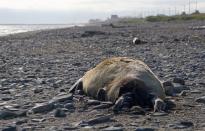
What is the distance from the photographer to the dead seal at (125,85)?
298 inches

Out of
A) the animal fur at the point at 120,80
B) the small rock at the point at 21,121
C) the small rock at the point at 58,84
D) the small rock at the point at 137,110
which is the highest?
the animal fur at the point at 120,80

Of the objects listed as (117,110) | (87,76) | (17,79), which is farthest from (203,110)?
(17,79)

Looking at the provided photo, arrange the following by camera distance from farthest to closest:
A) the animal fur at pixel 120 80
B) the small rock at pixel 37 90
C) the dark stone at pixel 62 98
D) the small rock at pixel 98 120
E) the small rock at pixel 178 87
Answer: the small rock at pixel 37 90, the small rock at pixel 178 87, the dark stone at pixel 62 98, the animal fur at pixel 120 80, the small rock at pixel 98 120

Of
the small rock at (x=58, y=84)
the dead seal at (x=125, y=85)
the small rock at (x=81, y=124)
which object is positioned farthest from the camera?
the small rock at (x=58, y=84)

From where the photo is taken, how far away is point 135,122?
664 centimetres

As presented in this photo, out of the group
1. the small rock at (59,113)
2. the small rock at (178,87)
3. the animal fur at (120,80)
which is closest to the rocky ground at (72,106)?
the small rock at (59,113)

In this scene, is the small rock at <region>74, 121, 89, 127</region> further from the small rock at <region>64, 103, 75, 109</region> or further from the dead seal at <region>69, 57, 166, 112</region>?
the small rock at <region>64, 103, 75, 109</region>

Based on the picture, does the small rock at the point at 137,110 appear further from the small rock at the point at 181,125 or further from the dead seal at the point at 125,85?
the small rock at the point at 181,125

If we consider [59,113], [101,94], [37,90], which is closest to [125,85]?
[101,94]

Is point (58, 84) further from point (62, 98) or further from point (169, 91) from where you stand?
point (169, 91)

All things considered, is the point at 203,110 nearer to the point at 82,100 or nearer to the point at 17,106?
the point at 82,100

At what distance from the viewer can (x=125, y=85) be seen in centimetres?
782

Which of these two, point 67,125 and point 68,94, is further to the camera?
point 68,94

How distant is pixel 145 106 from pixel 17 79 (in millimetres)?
4916
